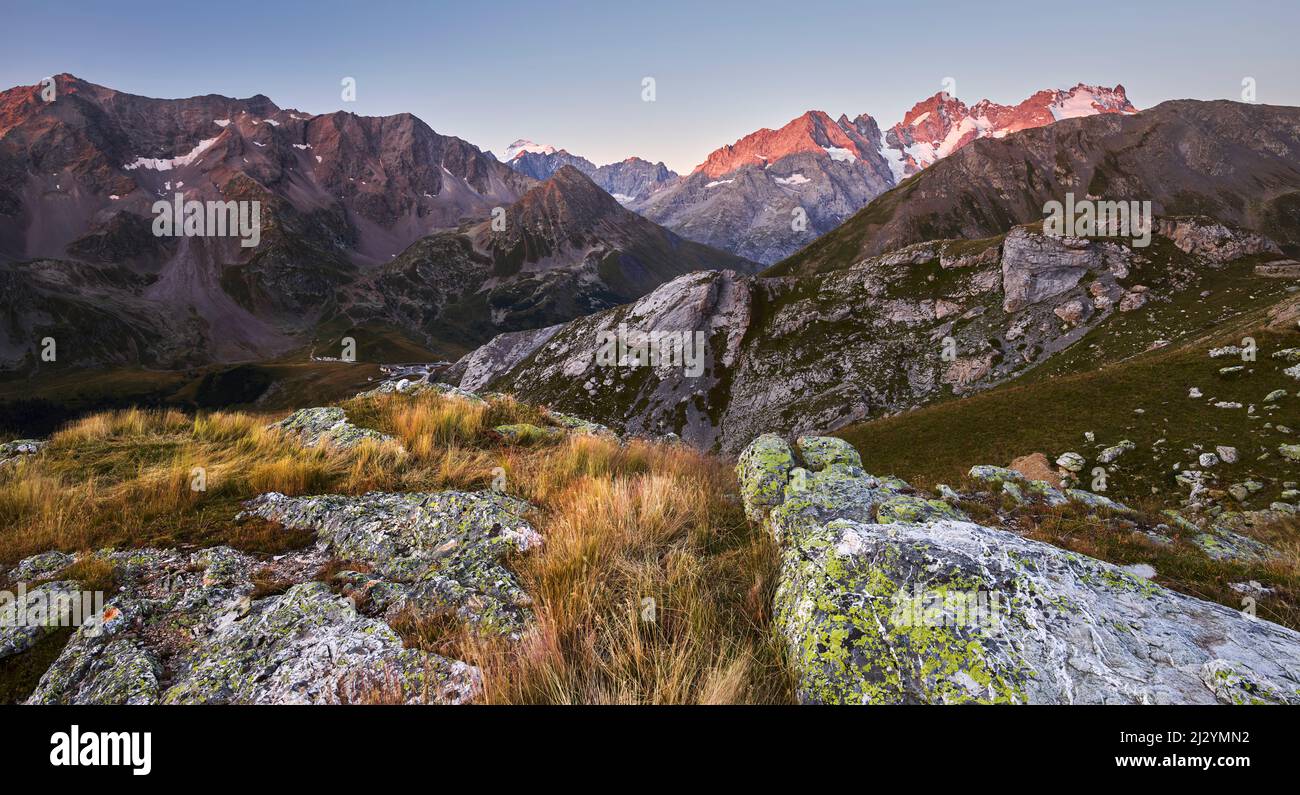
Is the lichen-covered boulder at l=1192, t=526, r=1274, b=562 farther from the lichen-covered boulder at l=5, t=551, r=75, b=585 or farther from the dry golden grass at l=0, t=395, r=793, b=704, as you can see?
the lichen-covered boulder at l=5, t=551, r=75, b=585

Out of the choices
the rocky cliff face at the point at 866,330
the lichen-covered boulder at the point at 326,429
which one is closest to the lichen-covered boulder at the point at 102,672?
the lichen-covered boulder at the point at 326,429

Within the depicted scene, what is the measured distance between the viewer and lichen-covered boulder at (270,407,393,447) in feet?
31.7

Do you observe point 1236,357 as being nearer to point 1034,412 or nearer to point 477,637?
point 1034,412

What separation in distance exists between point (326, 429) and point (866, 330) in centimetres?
8392

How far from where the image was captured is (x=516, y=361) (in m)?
128

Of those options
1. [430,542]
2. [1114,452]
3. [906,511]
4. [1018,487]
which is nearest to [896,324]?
[1114,452]

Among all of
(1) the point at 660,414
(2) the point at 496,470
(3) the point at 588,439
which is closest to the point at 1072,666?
(2) the point at 496,470

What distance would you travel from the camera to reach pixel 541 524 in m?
6.09

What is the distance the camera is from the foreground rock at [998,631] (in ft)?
10.0

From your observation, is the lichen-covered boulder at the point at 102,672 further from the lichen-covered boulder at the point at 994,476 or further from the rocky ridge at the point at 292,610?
the lichen-covered boulder at the point at 994,476

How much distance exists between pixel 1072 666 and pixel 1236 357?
51.3 meters

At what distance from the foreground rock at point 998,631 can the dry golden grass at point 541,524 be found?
0.50 m

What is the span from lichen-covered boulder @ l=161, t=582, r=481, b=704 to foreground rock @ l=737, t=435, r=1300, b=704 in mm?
2597

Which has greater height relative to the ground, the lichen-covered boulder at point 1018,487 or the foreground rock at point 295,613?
the foreground rock at point 295,613
